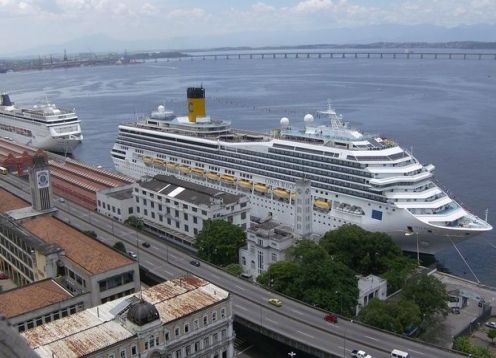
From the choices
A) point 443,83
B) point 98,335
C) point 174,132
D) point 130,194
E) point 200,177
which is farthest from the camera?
point 443,83

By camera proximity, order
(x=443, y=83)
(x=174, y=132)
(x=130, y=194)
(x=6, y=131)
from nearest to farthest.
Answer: (x=130, y=194)
(x=174, y=132)
(x=6, y=131)
(x=443, y=83)

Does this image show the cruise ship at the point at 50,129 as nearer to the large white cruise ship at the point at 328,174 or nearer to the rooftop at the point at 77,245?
the large white cruise ship at the point at 328,174

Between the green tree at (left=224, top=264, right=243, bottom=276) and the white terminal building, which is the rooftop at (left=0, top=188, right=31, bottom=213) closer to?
the white terminal building

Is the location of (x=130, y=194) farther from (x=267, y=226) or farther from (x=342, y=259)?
(x=342, y=259)

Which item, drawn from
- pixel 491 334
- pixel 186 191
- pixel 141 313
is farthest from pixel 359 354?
pixel 186 191

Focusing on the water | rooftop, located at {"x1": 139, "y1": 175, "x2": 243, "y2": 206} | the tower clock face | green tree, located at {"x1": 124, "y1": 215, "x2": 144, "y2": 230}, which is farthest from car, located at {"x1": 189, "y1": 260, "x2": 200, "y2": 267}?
the water

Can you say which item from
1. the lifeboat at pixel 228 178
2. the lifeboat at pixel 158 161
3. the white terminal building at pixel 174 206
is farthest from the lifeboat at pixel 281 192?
the lifeboat at pixel 158 161

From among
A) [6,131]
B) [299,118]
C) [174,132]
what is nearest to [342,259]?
[174,132]
